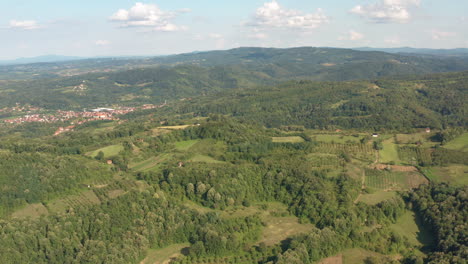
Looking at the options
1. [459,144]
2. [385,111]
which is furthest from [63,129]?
[459,144]

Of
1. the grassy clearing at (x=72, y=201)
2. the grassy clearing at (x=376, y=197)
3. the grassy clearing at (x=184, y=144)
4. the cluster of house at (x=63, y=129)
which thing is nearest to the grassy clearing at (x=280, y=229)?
the grassy clearing at (x=376, y=197)

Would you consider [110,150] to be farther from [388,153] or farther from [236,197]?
[388,153]

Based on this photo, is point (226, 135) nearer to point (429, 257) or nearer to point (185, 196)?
point (185, 196)

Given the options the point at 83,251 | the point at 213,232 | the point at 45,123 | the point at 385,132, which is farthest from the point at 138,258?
the point at 45,123

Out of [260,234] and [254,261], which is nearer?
[254,261]

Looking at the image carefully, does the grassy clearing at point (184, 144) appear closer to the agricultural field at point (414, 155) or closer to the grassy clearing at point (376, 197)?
the grassy clearing at point (376, 197)

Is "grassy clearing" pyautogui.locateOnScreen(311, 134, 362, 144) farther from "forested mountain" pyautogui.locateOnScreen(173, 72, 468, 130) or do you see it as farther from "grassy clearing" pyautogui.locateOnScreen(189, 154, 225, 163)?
"grassy clearing" pyautogui.locateOnScreen(189, 154, 225, 163)
